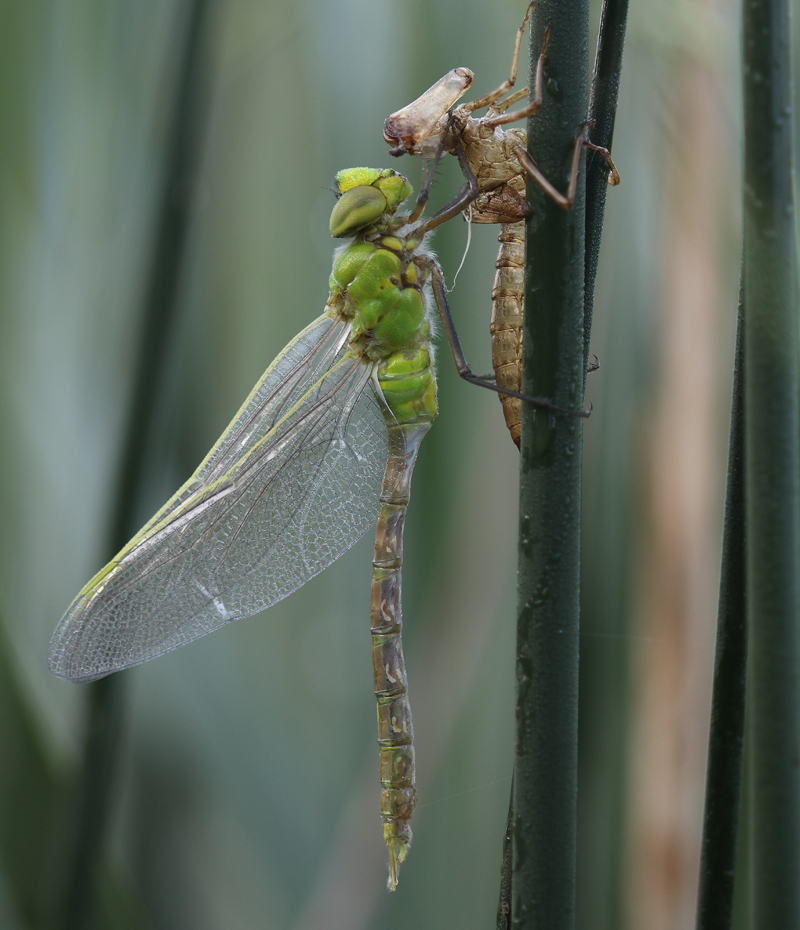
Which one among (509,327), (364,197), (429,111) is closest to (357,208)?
(364,197)

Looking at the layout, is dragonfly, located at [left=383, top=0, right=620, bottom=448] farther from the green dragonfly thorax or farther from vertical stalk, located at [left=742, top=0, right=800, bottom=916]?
vertical stalk, located at [left=742, top=0, right=800, bottom=916]

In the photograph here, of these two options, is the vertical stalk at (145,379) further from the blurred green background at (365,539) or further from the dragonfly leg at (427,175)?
the dragonfly leg at (427,175)

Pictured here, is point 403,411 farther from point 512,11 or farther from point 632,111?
point 512,11

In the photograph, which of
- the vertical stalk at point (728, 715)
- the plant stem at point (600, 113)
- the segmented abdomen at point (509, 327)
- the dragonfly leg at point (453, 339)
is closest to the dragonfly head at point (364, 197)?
the dragonfly leg at point (453, 339)

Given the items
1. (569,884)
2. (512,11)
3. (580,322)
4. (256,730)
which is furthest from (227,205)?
(569,884)

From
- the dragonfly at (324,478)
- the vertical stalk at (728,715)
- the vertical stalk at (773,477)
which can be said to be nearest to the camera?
the vertical stalk at (773,477)

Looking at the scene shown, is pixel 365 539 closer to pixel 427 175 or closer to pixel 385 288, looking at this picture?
pixel 385 288

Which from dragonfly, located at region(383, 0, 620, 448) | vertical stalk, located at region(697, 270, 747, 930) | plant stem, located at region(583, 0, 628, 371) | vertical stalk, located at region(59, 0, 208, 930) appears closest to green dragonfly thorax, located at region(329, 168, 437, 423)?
dragonfly, located at region(383, 0, 620, 448)
